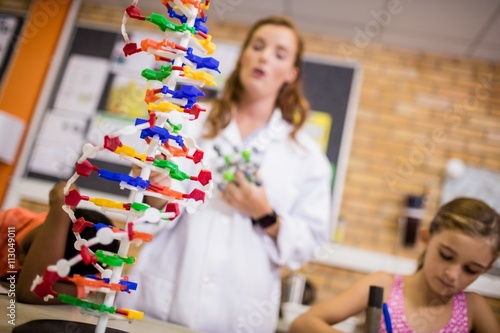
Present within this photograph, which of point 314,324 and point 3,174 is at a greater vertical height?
point 3,174

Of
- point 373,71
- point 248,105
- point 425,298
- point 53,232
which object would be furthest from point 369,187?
point 53,232

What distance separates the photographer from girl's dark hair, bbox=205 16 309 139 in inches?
54.4

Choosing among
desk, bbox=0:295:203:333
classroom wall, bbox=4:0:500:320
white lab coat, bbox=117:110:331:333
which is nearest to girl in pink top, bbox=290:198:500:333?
white lab coat, bbox=117:110:331:333

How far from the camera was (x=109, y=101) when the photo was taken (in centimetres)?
339

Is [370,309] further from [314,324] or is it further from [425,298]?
[425,298]

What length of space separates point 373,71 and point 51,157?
8.45 feet

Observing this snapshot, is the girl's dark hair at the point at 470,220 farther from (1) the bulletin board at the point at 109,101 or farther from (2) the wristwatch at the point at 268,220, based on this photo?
(1) the bulletin board at the point at 109,101

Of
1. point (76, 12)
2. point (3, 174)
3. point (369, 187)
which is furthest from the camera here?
point (76, 12)

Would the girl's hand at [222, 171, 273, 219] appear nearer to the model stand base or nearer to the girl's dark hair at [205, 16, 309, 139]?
the girl's dark hair at [205, 16, 309, 139]

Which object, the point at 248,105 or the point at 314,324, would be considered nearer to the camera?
the point at 314,324

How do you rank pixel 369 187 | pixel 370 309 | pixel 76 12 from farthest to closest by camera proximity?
pixel 76 12 < pixel 369 187 < pixel 370 309

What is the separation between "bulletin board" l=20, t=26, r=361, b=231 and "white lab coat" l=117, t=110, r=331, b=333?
72.2 inches

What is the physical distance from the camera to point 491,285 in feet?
8.95

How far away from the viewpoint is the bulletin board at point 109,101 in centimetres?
319
